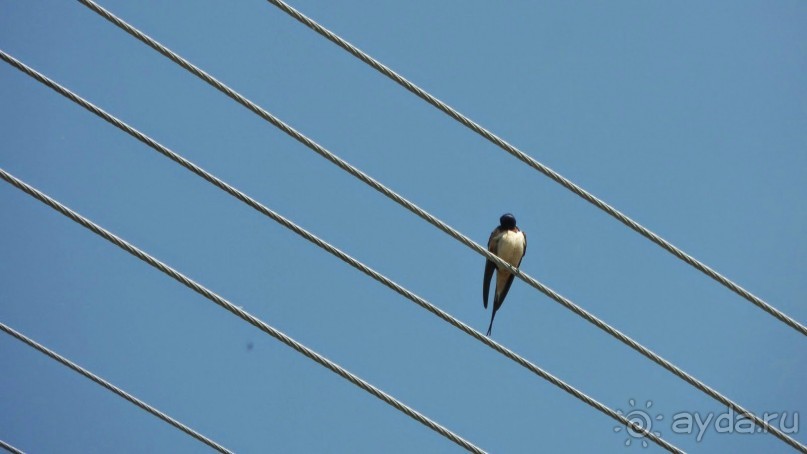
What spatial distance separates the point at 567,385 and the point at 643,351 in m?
0.43

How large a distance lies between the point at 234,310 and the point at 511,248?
5.97 metres

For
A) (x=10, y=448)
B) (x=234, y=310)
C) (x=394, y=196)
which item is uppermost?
(x=394, y=196)

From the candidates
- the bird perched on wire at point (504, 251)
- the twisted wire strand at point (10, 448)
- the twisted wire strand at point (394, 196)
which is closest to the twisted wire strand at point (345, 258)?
the twisted wire strand at point (394, 196)

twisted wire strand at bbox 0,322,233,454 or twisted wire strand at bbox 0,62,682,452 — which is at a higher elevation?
twisted wire strand at bbox 0,62,682,452

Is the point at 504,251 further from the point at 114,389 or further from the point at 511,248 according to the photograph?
the point at 114,389

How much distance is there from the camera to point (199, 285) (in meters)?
5.79

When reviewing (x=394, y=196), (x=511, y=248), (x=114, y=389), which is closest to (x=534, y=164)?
(x=394, y=196)

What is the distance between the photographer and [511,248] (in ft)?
37.8

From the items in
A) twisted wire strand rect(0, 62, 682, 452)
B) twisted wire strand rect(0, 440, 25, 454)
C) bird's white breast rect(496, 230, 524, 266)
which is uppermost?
bird's white breast rect(496, 230, 524, 266)

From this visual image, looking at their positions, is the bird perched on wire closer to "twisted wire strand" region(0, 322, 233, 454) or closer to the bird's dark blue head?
the bird's dark blue head

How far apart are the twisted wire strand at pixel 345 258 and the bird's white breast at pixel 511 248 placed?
17.0ft

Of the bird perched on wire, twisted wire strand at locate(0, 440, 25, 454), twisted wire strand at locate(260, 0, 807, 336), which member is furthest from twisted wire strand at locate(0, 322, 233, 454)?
the bird perched on wire

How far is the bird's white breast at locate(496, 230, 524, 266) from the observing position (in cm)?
1152

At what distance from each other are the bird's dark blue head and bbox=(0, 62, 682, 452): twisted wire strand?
5544 millimetres
